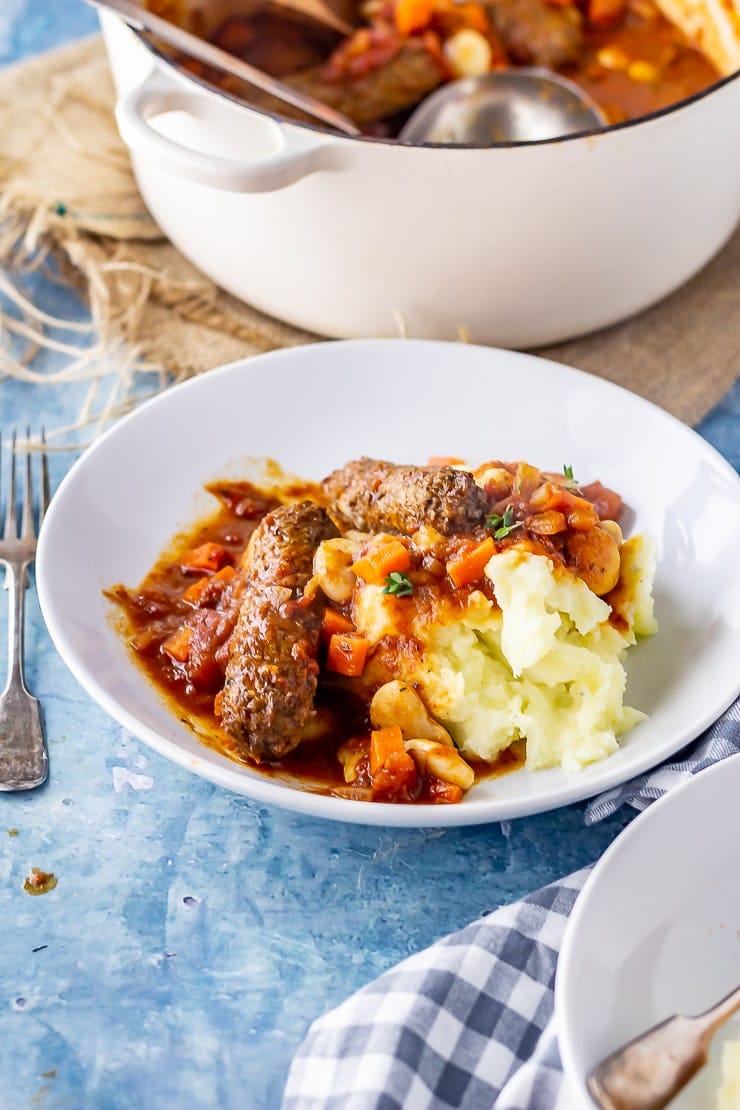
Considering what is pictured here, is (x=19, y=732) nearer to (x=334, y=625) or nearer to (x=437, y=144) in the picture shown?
(x=334, y=625)

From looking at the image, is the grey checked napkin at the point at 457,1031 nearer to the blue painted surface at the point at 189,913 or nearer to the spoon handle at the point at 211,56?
the blue painted surface at the point at 189,913

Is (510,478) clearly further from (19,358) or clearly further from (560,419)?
(19,358)

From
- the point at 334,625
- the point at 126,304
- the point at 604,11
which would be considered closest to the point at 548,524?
the point at 334,625

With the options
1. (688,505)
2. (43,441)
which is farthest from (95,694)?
(688,505)

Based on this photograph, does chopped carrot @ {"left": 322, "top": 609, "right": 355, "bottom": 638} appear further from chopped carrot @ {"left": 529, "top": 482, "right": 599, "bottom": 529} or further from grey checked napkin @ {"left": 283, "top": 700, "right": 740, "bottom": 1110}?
grey checked napkin @ {"left": 283, "top": 700, "right": 740, "bottom": 1110}

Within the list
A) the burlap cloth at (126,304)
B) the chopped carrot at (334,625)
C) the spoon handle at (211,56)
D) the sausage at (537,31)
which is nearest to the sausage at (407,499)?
the chopped carrot at (334,625)

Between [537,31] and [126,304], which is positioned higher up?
[537,31]

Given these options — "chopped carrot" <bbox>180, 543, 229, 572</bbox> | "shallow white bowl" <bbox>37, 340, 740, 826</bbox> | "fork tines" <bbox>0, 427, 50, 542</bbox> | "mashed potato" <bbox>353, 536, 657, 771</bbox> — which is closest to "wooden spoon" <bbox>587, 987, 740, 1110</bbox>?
"shallow white bowl" <bbox>37, 340, 740, 826</bbox>
